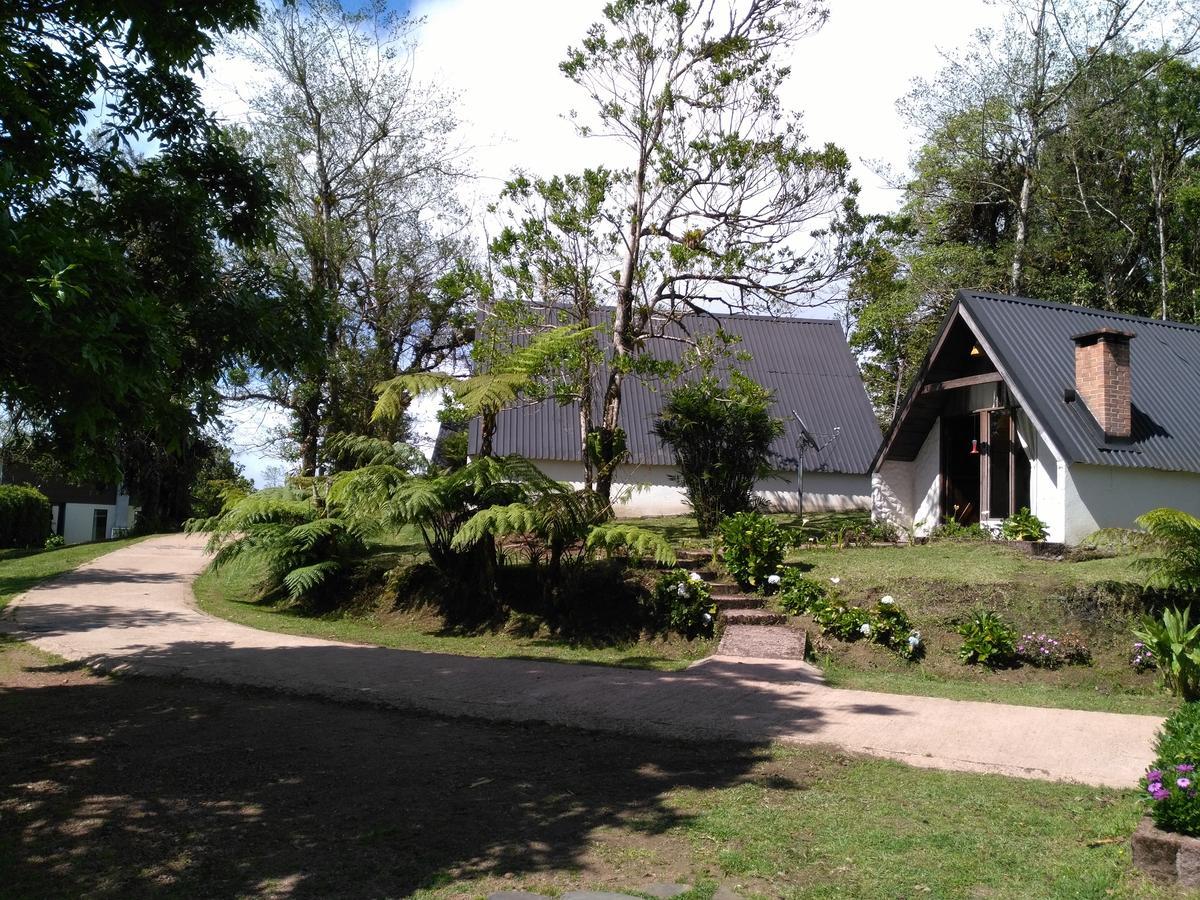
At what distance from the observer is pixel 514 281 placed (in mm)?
17516

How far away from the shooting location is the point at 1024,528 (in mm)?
14625

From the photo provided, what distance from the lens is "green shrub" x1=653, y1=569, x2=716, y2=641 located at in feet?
38.2

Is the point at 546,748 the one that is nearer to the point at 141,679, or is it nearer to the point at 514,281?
the point at 141,679

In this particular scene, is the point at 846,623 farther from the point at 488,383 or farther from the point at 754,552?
the point at 488,383

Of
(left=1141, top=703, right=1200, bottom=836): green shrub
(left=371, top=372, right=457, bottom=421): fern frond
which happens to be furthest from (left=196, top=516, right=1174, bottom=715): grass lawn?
(left=1141, top=703, right=1200, bottom=836): green shrub

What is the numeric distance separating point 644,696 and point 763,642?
262 centimetres

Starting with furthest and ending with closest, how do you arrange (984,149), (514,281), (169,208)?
(984,149) < (514,281) < (169,208)

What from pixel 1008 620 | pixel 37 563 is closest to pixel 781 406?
pixel 1008 620

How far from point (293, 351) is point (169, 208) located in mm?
1423

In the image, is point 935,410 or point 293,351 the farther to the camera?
point 935,410

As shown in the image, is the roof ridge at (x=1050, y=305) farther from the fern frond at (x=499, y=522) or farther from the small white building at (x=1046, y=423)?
the fern frond at (x=499, y=522)

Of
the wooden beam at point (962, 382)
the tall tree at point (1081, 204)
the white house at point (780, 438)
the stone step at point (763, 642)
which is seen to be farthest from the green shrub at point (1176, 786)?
the tall tree at point (1081, 204)

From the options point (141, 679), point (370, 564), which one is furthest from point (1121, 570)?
point (141, 679)

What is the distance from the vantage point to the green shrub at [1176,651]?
8.64 m
